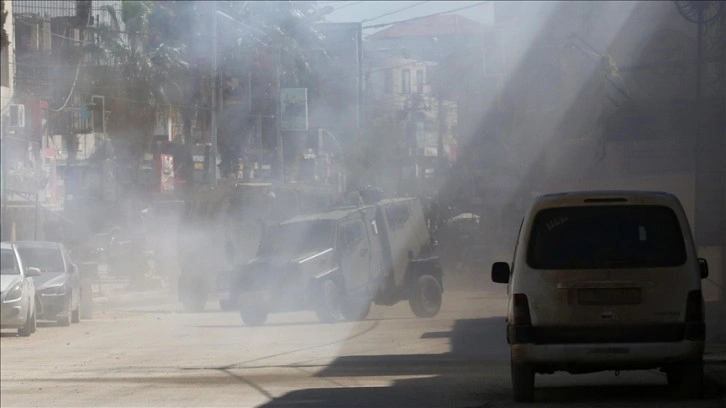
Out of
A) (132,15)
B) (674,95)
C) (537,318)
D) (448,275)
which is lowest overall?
(448,275)

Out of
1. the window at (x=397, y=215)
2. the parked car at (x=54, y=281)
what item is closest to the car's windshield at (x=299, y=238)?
the window at (x=397, y=215)

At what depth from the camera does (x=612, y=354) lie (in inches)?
420

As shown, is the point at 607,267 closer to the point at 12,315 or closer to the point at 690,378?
the point at 690,378

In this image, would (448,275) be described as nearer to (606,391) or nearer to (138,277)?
(138,277)

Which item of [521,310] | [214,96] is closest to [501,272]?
[521,310]

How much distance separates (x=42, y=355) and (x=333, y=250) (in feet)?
23.0

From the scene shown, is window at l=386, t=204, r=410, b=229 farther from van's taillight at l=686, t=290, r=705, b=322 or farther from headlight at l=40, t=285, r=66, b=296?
van's taillight at l=686, t=290, r=705, b=322

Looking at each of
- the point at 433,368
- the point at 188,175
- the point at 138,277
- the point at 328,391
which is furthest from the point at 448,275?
the point at 328,391

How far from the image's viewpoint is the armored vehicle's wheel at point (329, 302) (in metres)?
23.5

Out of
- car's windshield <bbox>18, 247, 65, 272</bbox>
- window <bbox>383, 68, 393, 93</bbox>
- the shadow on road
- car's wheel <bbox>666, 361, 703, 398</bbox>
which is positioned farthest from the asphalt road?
window <bbox>383, 68, 393, 93</bbox>

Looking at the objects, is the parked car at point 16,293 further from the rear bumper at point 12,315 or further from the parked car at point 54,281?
the parked car at point 54,281

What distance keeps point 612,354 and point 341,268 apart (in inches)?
530

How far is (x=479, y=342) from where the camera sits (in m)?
18.9

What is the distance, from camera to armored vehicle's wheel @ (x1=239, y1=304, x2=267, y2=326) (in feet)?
77.5
